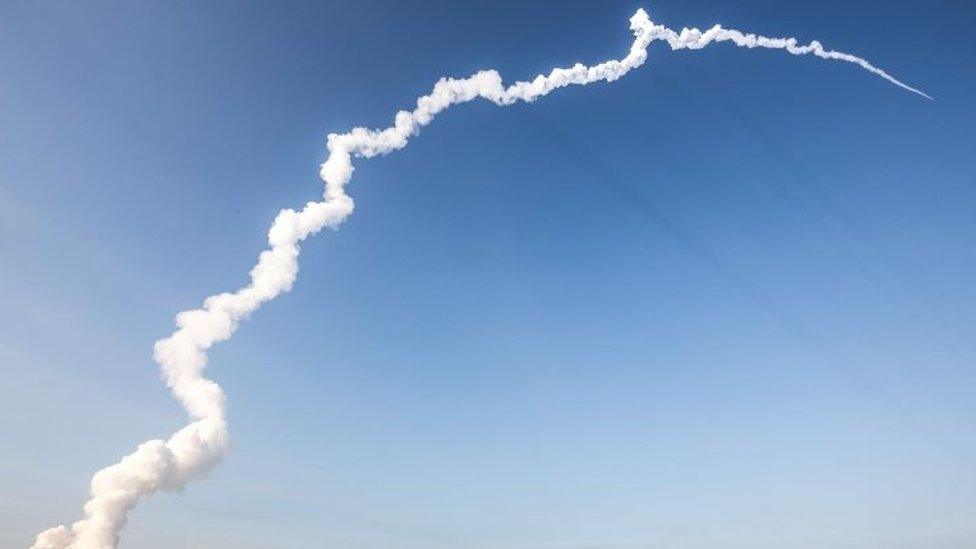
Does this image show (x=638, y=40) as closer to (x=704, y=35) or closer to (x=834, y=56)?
(x=704, y=35)

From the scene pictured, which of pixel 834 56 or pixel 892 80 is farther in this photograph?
pixel 834 56

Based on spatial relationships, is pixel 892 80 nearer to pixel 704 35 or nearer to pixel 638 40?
pixel 704 35

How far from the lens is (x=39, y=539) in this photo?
56.9 meters

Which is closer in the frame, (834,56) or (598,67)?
(598,67)

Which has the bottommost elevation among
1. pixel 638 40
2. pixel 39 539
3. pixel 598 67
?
A: pixel 39 539

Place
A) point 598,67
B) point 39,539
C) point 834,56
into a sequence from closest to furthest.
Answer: point 598,67 < point 834,56 < point 39,539

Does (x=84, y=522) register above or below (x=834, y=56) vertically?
below

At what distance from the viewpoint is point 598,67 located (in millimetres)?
47188

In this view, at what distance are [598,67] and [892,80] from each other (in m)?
40.0

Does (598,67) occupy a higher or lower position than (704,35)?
lower

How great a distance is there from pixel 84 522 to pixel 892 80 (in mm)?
136109

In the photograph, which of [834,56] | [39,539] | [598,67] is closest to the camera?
[598,67]

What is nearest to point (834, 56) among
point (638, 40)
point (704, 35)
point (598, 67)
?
point (704, 35)

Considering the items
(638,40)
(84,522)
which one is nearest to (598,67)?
(638,40)
